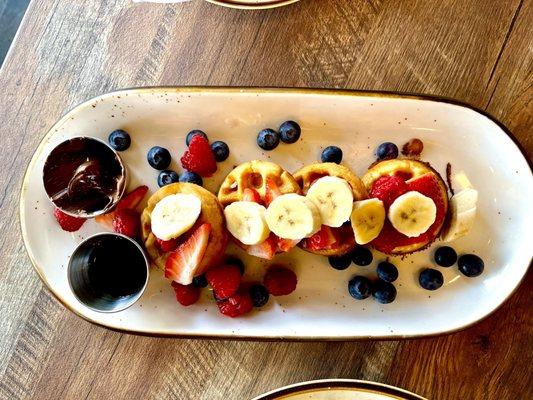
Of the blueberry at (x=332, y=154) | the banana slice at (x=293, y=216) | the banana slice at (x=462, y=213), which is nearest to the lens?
the banana slice at (x=293, y=216)

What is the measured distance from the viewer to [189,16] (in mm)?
2006

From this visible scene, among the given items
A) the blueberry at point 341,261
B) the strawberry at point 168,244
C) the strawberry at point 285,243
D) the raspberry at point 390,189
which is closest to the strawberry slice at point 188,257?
the strawberry at point 168,244

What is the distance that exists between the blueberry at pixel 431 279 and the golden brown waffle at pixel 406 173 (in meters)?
0.09

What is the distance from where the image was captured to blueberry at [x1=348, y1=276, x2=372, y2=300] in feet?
6.07

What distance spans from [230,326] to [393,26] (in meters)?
1.18

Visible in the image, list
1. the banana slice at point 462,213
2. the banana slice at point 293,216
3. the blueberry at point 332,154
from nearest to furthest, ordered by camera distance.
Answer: the banana slice at point 293,216 → the banana slice at point 462,213 → the blueberry at point 332,154

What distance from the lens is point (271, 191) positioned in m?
1.77

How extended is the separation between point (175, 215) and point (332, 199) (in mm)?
486

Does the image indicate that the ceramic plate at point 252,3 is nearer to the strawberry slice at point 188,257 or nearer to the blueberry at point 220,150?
the blueberry at point 220,150

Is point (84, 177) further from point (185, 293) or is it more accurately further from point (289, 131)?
point (289, 131)

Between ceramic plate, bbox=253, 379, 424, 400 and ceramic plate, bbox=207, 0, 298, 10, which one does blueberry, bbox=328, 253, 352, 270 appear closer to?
ceramic plate, bbox=253, 379, 424, 400

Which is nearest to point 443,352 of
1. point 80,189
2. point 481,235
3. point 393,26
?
point 481,235

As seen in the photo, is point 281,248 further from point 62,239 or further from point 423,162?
point 62,239

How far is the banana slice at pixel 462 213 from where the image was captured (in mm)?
1772
